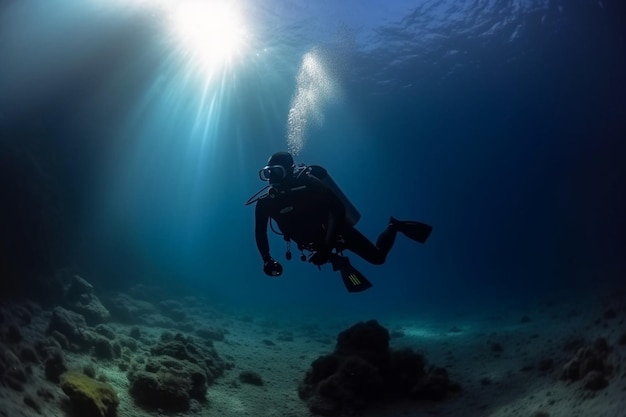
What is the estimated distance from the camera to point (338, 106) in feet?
127

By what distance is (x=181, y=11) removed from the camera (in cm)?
2123

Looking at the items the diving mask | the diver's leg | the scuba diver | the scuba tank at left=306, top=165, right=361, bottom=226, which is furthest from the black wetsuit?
the diver's leg

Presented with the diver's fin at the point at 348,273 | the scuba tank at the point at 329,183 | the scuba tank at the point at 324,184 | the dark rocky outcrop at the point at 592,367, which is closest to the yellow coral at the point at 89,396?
the scuba tank at the point at 324,184

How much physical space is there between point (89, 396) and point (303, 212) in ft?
16.4

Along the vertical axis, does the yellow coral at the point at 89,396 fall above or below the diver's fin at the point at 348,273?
below

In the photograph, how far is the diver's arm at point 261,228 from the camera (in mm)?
7477

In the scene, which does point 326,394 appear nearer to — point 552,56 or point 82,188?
point 82,188

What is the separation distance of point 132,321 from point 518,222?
80052 mm

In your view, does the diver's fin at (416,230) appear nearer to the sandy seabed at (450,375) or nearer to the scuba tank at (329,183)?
the scuba tank at (329,183)

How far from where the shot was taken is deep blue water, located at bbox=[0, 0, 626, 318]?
19.0 meters

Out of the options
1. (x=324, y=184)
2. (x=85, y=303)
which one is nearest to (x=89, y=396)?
(x=324, y=184)

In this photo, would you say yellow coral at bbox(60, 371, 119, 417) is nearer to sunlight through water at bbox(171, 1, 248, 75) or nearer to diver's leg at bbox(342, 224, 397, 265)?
diver's leg at bbox(342, 224, 397, 265)

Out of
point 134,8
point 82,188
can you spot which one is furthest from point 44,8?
point 82,188

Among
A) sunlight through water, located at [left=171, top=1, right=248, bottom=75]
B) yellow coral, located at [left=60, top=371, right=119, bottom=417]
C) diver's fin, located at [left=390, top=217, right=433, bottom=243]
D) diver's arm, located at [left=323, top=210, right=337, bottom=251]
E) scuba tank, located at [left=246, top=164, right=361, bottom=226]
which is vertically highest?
sunlight through water, located at [left=171, top=1, right=248, bottom=75]
